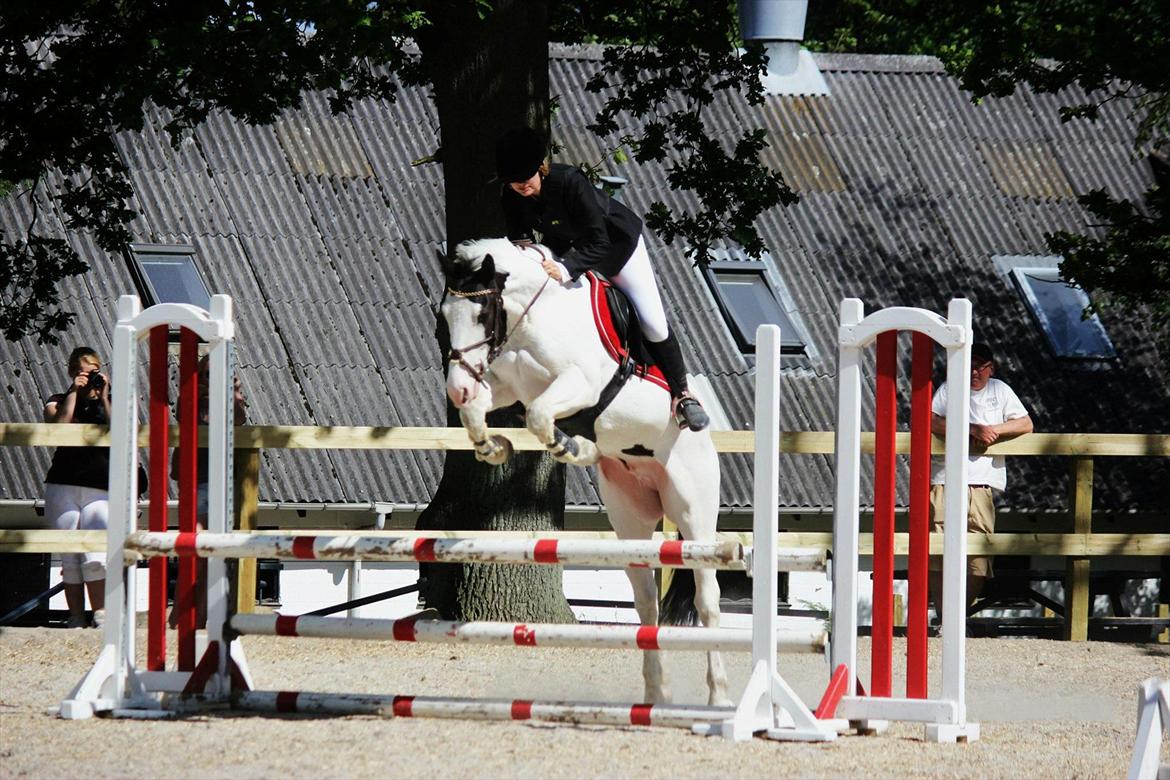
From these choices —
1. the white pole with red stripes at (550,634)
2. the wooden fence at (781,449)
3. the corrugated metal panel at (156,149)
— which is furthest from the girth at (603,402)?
the corrugated metal panel at (156,149)

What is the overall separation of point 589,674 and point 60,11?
4222 mm

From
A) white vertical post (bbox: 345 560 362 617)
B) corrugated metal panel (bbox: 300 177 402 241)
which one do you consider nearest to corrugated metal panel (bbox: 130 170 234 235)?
corrugated metal panel (bbox: 300 177 402 241)

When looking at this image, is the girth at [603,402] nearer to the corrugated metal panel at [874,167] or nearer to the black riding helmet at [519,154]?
the black riding helmet at [519,154]

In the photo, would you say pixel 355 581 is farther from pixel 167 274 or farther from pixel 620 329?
pixel 620 329

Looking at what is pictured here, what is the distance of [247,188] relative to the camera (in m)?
13.9

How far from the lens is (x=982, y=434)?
8.59 metres

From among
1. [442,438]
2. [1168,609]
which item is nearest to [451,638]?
[442,438]

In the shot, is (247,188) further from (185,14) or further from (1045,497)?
A: (1045,497)

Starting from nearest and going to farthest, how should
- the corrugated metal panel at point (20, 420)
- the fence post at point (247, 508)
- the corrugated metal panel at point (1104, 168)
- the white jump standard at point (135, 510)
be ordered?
the white jump standard at point (135, 510), the fence post at point (247, 508), the corrugated metal panel at point (20, 420), the corrugated metal panel at point (1104, 168)

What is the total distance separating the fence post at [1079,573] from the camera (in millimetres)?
9039

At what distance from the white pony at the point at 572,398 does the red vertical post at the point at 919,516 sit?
83 cm

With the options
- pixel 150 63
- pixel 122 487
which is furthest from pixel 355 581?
pixel 122 487

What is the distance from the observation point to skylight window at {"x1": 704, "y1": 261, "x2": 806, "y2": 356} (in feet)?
46.2

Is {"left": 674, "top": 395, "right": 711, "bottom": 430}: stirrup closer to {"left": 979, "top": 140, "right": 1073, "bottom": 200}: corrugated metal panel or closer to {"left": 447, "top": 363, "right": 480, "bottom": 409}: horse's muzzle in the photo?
{"left": 447, "top": 363, "right": 480, "bottom": 409}: horse's muzzle
